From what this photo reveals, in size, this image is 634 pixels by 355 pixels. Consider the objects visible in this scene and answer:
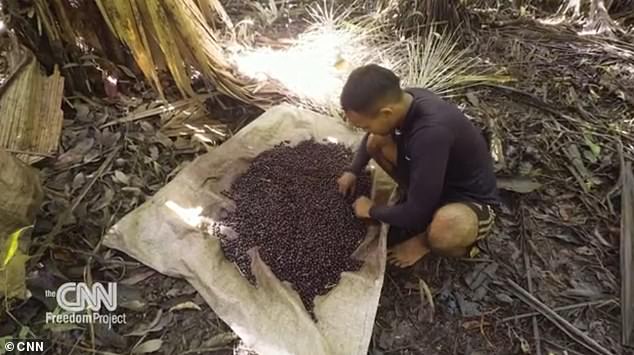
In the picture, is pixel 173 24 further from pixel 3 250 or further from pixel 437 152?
pixel 437 152

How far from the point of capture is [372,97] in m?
1.48

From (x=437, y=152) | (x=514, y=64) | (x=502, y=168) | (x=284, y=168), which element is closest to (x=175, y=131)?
(x=284, y=168)

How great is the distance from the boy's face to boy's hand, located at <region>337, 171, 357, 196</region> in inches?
16.6

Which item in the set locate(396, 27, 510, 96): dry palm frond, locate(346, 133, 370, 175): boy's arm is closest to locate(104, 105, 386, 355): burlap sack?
locate(346, 133, 370, 175): boy's arm

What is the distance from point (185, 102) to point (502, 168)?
1.61 m

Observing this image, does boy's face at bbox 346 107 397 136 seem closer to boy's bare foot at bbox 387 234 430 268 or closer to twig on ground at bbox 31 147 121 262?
boy's bare foot at bbox 387 234 430 268

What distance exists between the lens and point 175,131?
7.64ft

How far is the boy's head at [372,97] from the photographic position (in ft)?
4.85

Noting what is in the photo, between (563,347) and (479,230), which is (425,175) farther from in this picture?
(563,347)

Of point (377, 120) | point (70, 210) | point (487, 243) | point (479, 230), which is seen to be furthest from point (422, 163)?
point (70, 210)

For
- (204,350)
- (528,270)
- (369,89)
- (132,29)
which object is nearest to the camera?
(369,89)

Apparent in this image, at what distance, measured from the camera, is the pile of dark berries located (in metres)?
1.81

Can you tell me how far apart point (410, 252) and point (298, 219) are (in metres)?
0.47

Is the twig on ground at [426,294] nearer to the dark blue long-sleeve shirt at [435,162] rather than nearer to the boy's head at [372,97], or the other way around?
the dark blue long-sleeve shirt at [435,162]
